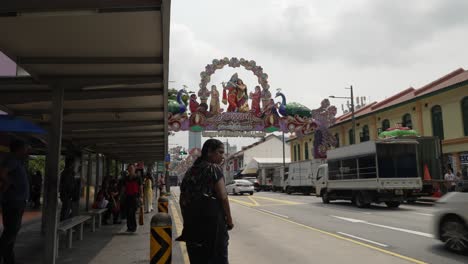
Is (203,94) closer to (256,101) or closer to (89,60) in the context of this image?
(256,101)

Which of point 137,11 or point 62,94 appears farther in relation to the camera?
point 62,94

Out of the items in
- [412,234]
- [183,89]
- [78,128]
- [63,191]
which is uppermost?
[183,89]

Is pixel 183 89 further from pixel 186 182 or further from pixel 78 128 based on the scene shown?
pixel 186 182

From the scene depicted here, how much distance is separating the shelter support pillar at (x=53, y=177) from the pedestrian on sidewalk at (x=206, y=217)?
3482 mm

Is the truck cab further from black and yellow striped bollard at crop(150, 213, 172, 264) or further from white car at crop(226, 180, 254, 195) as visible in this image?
black and yellow striped bollard at crop(150, 213, 172, 264)

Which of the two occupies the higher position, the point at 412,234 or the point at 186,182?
the point at 186,182

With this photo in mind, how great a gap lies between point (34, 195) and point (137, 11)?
18539mm

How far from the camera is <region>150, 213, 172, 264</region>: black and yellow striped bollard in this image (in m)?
4.57

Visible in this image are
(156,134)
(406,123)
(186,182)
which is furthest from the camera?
(406,123)

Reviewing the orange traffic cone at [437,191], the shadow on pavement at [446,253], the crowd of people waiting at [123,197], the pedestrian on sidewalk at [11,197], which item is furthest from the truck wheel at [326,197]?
the pedestrian on sidewalk at [11,197]

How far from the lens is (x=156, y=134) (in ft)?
44.1

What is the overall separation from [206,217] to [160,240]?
109 centimetres

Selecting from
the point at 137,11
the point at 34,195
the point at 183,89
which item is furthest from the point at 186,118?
the point at 137,11

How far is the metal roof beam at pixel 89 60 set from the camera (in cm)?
592
